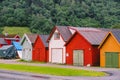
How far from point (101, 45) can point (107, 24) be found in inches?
3333

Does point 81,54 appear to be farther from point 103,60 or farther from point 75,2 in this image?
point 75,2

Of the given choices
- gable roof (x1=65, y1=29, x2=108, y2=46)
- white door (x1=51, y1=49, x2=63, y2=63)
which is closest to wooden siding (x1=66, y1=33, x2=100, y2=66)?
gable roof (x1=65, y1=29, x2=108, y2=46)

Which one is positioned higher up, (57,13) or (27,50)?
(57,13)

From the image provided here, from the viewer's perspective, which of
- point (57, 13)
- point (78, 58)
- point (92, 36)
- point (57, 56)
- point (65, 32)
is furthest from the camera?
point (57, 13)

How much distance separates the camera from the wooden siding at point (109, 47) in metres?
53.4

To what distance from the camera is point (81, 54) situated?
195 ft

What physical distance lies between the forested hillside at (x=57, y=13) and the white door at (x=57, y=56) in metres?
70.3

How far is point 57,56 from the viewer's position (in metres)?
65.6

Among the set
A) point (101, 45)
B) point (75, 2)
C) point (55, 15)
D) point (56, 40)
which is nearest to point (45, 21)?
point (55, 15)

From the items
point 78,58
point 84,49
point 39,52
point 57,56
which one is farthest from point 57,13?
point 84,49

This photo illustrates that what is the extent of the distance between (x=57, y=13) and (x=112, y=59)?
334ft

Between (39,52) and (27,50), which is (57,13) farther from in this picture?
(39,52)

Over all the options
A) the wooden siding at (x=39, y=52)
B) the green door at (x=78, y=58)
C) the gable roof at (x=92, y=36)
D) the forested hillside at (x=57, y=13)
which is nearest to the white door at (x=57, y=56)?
the wooden siding at (x=39, y=52)

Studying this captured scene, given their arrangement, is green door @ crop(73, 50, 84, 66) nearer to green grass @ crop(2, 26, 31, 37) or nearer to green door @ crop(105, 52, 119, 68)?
green door @ crop(105, 52, 119, 68)
